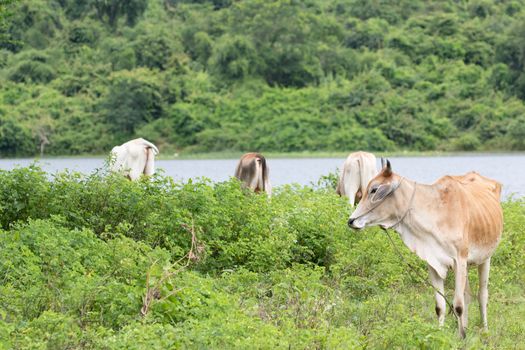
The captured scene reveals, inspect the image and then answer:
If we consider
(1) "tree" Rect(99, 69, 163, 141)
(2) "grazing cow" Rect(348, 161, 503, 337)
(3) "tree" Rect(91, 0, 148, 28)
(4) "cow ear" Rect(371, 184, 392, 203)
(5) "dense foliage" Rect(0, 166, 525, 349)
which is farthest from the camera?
(3) "tree" Rect(91, 0, 148, 28)

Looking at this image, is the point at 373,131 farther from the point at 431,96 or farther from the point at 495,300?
the point at 495,300

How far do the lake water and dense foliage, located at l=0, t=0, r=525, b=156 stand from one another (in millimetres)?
2673

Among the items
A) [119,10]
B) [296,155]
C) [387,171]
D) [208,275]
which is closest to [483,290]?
[387,171]

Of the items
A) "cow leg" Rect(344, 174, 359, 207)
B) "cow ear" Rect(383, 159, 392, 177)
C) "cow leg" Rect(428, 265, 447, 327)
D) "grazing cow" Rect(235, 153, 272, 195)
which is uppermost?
"cow ear" Rect(383, 159, 392, 177)

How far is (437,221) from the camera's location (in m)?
7.77

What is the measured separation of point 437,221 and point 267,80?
48966 millimetres

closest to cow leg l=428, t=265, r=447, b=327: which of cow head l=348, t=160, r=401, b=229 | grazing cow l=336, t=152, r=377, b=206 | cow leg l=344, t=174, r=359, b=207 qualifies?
cow head l=348, t=160, r=401, b=229

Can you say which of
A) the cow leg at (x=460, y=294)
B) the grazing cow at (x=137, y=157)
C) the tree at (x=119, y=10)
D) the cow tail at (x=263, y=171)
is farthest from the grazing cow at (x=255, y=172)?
the tree at (x=119, y=10)

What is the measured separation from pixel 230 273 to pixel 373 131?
1581 inches

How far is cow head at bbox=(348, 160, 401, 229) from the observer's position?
781 cm

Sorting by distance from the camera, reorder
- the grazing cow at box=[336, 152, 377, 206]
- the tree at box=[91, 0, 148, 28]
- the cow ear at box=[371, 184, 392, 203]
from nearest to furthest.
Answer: the cow ear at box=[371, 184, 392, 203] → the grazing cow at box=[336, 152, 377, 206] → the tree at box=[91, 0, 148, 28]

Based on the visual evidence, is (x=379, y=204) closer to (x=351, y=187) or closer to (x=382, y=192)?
(x=382, y=192)

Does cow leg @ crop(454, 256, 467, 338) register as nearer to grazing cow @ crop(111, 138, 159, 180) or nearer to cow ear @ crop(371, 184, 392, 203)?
cow ear @ crop(371, 184, 392, 203)

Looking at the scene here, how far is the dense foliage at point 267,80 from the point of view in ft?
164
